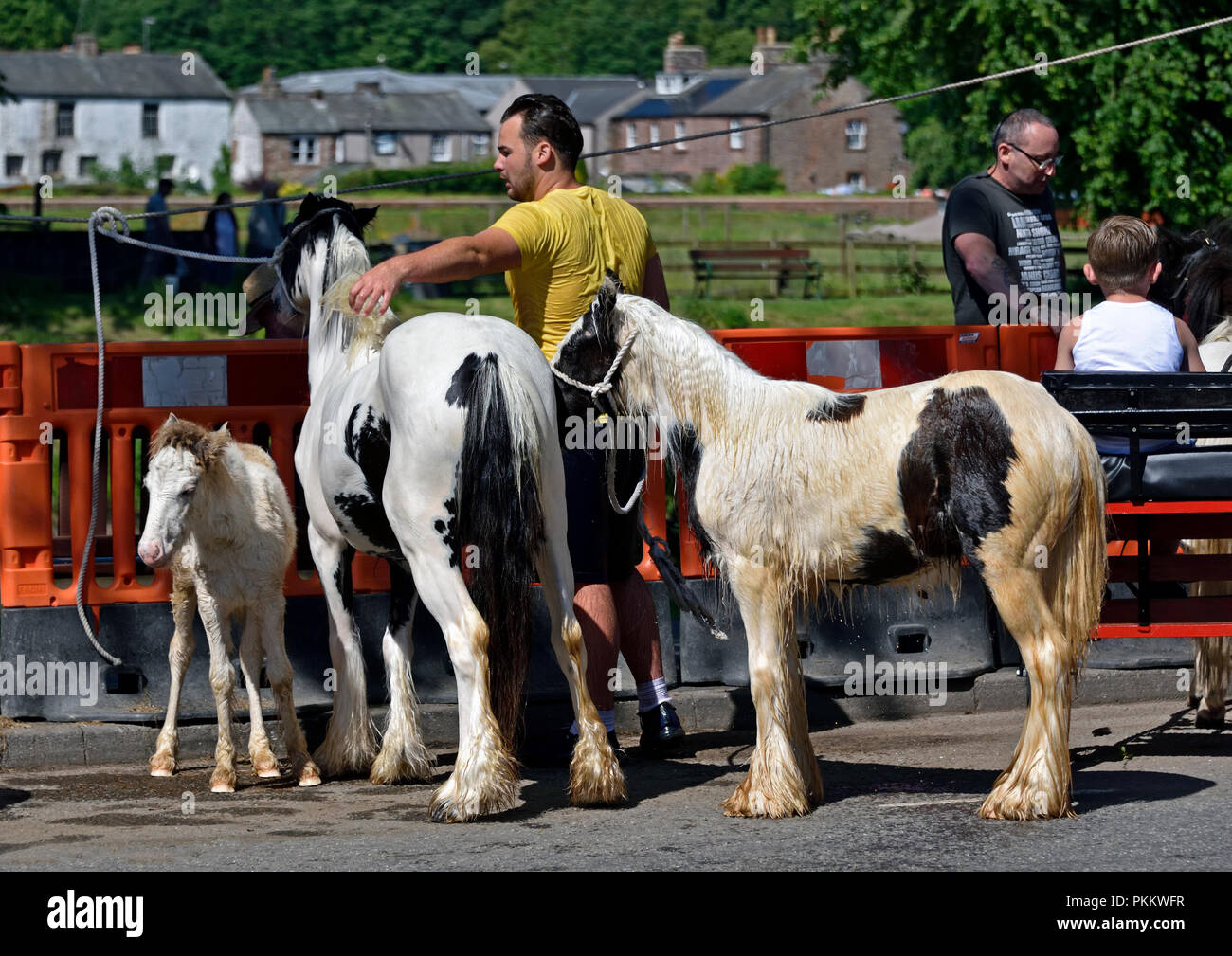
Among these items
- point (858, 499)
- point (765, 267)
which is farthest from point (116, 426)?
point (765, 267)

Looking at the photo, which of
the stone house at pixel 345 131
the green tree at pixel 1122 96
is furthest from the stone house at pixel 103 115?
the green tree at pixel 1122 96

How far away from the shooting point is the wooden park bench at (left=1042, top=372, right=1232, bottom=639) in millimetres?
6410

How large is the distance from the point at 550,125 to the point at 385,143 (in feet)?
316

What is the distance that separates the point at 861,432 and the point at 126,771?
3.67m

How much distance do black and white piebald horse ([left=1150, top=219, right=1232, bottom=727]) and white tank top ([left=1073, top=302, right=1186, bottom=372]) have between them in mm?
606

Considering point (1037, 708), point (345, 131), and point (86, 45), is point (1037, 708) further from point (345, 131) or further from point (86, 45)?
point (86, 45)

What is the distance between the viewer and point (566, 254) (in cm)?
671

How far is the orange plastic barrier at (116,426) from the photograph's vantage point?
7672 mm

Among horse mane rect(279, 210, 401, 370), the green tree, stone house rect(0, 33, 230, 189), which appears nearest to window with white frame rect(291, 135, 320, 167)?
stone house rect(0, 33, 230, 189)

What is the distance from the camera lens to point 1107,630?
260 inches

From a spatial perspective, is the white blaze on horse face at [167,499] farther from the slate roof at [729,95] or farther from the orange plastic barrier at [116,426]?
the slate roof at [729,95]

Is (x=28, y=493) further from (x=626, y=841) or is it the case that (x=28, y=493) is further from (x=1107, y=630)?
(x=1107, y=630)

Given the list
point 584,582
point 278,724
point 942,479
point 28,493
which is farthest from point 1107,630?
point 28,493

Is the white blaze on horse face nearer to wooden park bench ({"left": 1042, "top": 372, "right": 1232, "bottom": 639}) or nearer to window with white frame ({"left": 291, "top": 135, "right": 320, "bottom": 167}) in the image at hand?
wooden park bench ({"left": 1042, "top": 372, "right": 1232, "bottom": 639})
